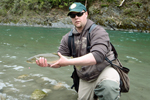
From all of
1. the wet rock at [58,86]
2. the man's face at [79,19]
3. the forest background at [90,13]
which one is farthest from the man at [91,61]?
the forest background at [90,13]

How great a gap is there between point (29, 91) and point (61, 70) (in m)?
1.85

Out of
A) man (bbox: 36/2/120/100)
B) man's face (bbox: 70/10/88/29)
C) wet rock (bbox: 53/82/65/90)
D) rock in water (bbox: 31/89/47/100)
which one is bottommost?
wet rock (bbox: 53/82/65/90)

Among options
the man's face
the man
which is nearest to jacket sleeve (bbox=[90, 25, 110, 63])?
the man

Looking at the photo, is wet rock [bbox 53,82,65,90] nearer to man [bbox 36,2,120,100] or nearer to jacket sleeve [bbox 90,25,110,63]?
man [bbox 36,2,120,100]

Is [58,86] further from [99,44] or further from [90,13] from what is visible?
[90,13]

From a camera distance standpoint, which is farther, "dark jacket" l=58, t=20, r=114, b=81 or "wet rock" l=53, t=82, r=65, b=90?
"wet rock" l=53, t=82, r=65, b=90

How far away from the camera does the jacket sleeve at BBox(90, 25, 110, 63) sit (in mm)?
2363

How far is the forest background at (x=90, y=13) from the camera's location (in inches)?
997

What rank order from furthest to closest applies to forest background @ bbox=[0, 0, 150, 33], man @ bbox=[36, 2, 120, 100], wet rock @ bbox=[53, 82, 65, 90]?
1. forest background @ bbox=[0, 0, 150, 33]
2. wet rock @ bbox=[53, 82, 65, 90]
3. man @ bbox=[36, 2, 120, 100]

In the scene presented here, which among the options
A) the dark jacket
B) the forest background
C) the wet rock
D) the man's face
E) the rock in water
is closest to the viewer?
the dark jacket

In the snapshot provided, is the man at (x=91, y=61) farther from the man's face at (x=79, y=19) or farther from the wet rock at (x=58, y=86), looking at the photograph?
the wet rock at (x=58, y=86)

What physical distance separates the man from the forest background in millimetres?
23094

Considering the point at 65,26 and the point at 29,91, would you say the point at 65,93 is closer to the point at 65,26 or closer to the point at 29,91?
the point at 29,91

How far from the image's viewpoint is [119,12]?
2836 centimetres
